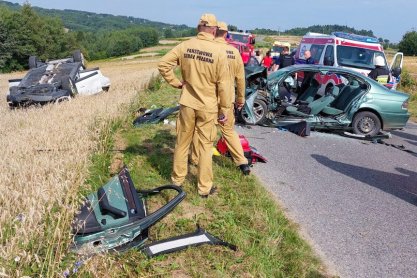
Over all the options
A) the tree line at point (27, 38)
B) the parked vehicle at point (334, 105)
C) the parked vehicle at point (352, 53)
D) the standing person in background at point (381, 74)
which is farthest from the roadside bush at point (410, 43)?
the parked vehicle at point (334, 105)

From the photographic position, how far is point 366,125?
8391mm

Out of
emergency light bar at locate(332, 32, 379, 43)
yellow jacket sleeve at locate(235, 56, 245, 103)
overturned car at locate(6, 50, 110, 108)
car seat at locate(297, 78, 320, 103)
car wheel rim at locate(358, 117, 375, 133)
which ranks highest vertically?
emergency light bar at locate(332, 32, 379, 43)

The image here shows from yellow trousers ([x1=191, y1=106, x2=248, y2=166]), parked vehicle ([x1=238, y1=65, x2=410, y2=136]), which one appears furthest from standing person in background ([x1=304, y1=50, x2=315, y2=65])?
yellow trousers ([x1=191, y1=106, x2=248, y2=166])

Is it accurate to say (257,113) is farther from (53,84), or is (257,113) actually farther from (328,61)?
(53,84)

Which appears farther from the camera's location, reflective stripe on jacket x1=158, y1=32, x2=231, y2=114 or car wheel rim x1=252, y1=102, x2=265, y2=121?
car wheel rim x1=252, y1=102, x2=265, y2=121

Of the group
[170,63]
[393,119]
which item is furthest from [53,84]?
[393,119]

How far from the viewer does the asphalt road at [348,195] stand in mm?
3701

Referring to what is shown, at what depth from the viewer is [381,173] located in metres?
6.19

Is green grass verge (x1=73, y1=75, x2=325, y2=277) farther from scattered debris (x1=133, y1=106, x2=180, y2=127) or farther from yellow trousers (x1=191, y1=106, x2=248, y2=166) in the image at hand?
scattered debris (x1=133, y1=106, x2=180, y2=127)

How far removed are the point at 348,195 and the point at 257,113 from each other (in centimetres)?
375

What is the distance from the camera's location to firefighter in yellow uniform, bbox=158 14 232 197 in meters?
4.15

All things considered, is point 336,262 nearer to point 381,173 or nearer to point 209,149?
point 209,149

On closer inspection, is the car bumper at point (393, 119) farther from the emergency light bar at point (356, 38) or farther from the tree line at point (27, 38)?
the tree line at point (27, 38)

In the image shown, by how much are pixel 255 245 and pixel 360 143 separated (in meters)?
5.35
